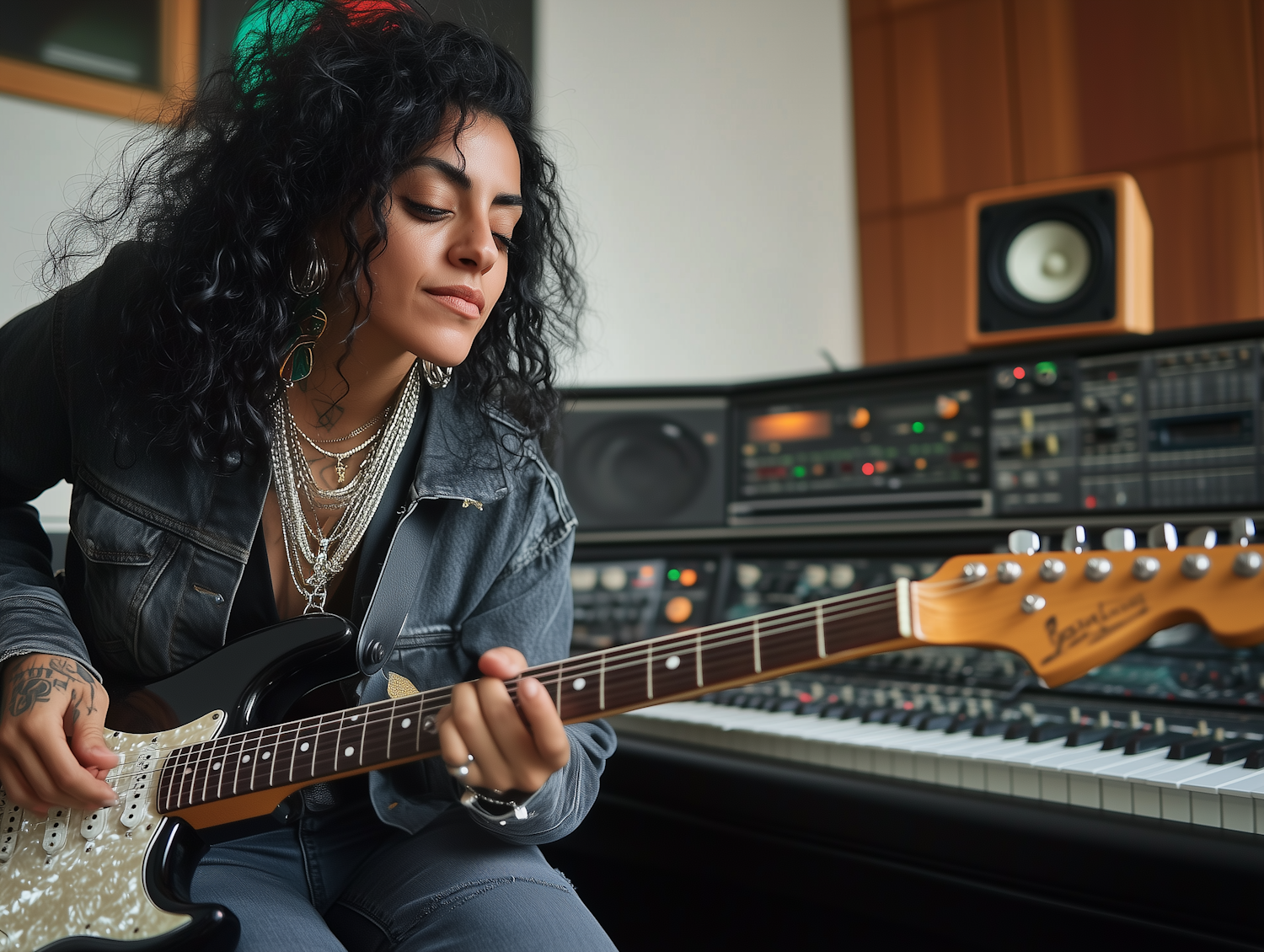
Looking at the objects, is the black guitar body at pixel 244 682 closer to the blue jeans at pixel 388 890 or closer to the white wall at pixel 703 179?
the blue jeans at pixel 388 890

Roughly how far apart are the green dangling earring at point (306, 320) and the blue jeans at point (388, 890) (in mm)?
462

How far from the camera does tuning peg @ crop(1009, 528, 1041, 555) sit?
66 centimetres

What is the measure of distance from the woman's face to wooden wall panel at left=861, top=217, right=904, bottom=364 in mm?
2154

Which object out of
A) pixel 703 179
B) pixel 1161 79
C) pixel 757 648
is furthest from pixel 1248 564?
pixel 1161 79

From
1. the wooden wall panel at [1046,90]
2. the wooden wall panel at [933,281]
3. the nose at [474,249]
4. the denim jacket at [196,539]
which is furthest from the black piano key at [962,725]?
the wooden wall panel at [1046,90]

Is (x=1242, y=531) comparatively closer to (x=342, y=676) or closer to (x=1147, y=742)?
(x=1147, y=742)

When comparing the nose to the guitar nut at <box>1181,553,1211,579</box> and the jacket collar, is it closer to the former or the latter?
the jacket collar

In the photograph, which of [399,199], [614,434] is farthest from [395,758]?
[614,434]

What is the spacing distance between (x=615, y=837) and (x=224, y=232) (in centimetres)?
104

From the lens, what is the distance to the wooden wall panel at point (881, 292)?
9.61ft

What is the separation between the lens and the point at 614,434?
1.89 meters

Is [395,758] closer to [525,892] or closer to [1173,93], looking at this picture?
[525,892]

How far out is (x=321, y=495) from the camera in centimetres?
104

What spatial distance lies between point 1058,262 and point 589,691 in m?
1.28
